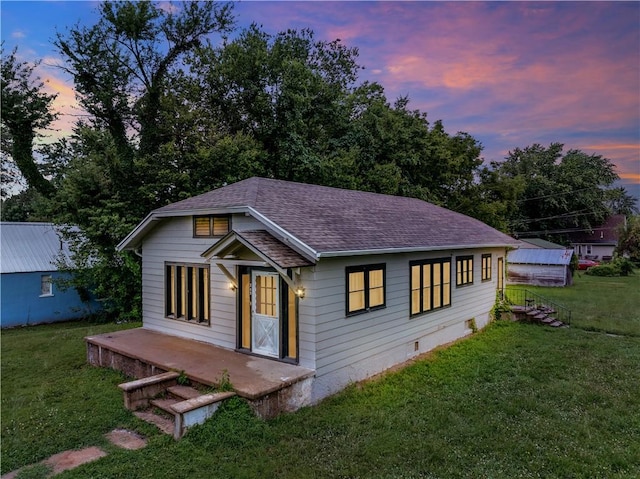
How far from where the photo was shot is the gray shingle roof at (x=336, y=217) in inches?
317

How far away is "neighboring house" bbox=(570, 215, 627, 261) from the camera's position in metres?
46.9

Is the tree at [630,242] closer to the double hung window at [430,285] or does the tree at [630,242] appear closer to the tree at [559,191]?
the tree at [559,191]

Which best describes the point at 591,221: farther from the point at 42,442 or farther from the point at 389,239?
the point at 42,442

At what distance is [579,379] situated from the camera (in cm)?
851

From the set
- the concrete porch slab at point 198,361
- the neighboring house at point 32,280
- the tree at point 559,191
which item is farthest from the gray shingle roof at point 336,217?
the tree at point 559,191

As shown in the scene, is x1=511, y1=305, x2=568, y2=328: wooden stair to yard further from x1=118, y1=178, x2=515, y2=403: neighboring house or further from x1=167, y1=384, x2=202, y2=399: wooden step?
x1=167, y1=384, x2=202, y2=399: wooden step

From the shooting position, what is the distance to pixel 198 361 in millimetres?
7988

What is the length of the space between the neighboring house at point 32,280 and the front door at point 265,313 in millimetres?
13720

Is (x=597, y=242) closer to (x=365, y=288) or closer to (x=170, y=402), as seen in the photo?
(x=365, y=288)

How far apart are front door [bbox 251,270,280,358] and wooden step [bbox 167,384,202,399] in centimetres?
165

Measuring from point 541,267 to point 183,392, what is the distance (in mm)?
26363

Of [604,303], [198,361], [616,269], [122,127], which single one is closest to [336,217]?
[198,361]

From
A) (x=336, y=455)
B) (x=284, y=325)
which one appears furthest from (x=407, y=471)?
(x=284, y=325)

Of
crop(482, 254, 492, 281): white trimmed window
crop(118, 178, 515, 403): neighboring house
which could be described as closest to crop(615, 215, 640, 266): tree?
crop(482, 254, 492, 281): white trimmed window
